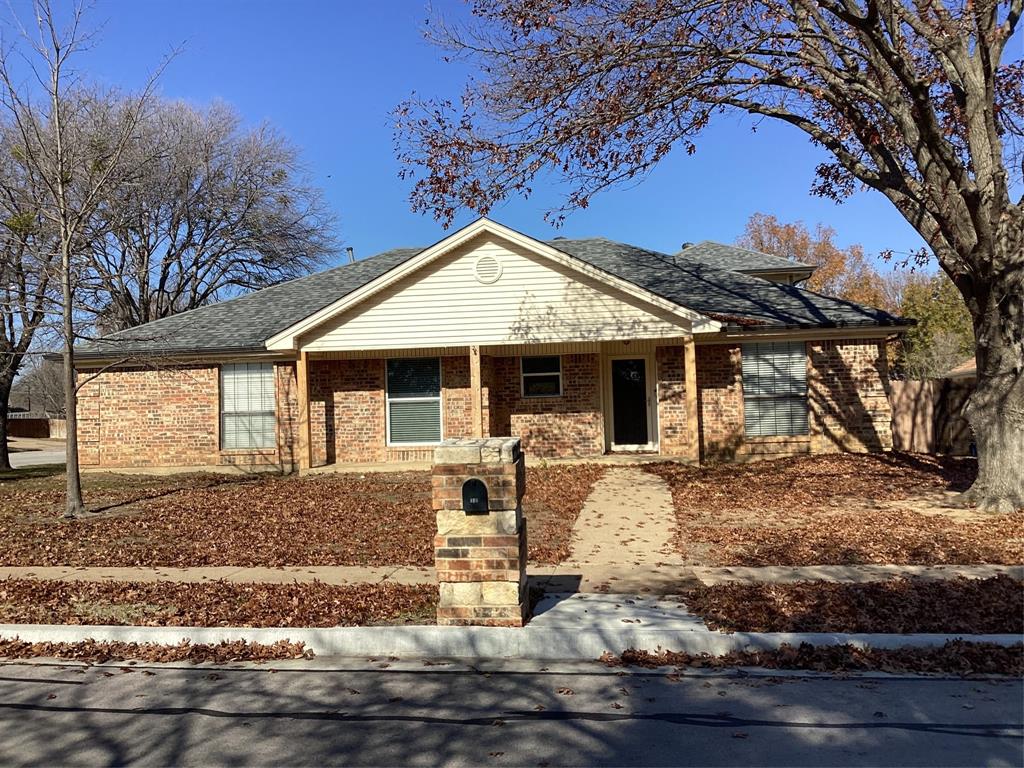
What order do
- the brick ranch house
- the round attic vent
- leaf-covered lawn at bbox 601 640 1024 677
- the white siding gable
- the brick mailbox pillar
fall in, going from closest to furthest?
leaf-covered lawn at bbox 601 640 1024 677, the brick mailbox pillar, the white siding gable, the brick ranch house, the round attic vent

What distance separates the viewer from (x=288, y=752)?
3.88 m

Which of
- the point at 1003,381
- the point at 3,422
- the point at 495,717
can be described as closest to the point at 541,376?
the point at 1003,381

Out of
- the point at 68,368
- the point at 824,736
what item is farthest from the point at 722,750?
the point at 68,368

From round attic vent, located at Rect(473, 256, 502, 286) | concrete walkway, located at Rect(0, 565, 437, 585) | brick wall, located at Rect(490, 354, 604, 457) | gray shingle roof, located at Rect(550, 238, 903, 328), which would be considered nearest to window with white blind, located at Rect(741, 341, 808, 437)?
gray shingle roof, located at Rect(550, 238, 903, 328)

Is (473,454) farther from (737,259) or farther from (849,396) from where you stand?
(737,259)

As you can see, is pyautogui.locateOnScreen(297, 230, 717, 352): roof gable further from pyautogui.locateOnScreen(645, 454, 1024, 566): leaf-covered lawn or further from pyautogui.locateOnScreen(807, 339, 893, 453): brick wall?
pyautogui.locateOnScreen(807, 339, 893, 453): brick wall

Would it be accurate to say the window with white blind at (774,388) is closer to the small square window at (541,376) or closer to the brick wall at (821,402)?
the brick wall at (821,402)

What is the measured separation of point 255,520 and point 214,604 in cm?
432

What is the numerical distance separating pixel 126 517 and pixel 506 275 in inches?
319

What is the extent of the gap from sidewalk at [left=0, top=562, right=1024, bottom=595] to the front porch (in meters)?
8.05

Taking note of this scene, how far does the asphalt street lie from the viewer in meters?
3.81

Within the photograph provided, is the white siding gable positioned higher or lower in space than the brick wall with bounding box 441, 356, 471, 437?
higher

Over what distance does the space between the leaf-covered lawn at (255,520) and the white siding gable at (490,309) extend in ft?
9.17

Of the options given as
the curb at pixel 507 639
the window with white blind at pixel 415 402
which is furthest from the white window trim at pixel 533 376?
the curb at pixel 507 639
